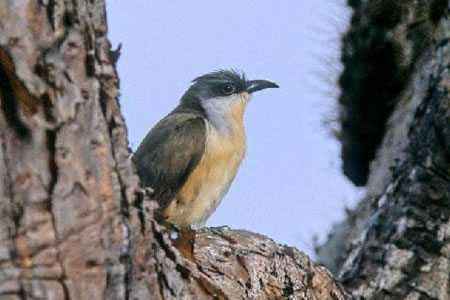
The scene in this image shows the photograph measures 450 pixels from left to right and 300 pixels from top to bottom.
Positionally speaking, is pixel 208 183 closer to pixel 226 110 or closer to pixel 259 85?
pixel 226 110

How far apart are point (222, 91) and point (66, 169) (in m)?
6.16

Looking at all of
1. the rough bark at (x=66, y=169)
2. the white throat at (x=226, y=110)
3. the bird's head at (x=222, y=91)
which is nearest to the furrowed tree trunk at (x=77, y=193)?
the rough bark at (x=66, y=169)

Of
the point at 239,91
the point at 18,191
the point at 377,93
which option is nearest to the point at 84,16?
the point at 18,191

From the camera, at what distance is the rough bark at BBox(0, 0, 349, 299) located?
4.03m

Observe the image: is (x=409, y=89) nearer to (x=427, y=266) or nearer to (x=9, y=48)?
(x=427, y=266)

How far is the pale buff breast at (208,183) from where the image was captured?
342 inches

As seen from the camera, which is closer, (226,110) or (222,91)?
Result: (226,110)


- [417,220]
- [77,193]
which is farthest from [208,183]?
[77,193]

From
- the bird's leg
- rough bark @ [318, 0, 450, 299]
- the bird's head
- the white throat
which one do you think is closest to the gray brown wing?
the white throat

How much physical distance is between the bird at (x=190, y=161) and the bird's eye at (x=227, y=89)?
0.55 metres

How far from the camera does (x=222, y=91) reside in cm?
1023

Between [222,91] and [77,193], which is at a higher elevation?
[77,193]

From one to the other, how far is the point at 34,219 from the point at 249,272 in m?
2.55

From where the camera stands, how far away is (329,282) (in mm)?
6781
